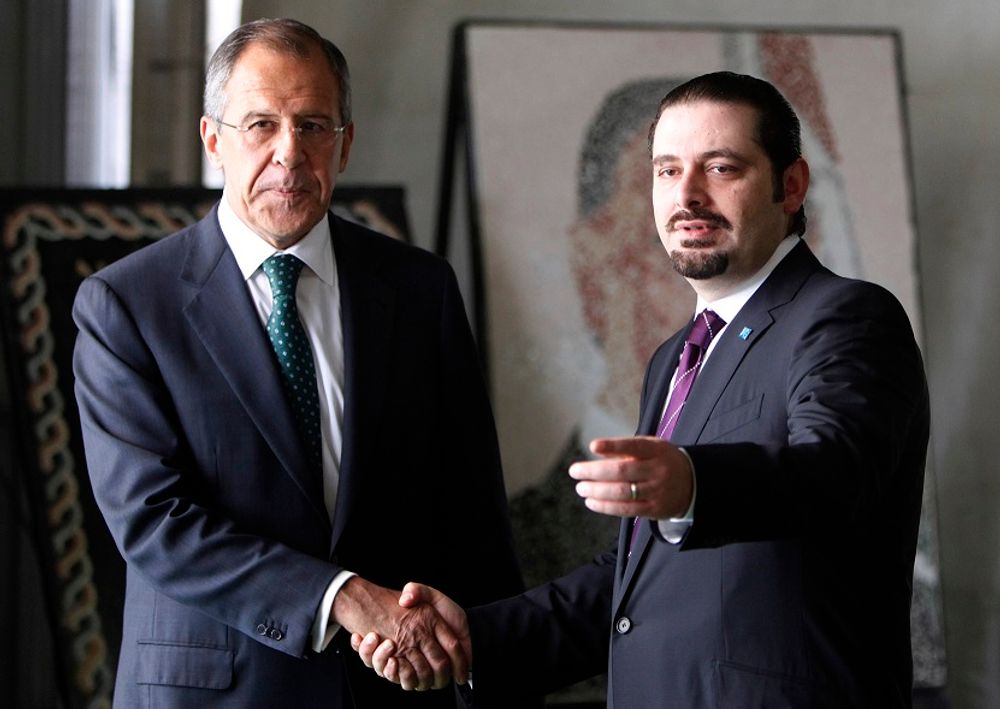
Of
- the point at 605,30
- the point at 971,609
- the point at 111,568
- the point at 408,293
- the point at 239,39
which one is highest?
the point at 605,30

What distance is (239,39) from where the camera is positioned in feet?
7.39

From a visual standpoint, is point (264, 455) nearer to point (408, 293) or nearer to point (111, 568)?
point (408, 293)

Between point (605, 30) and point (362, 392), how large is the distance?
2.14m

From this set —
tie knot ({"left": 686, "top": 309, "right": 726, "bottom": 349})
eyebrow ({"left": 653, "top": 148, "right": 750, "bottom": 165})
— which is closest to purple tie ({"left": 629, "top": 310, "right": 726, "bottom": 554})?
tie knot ({"left": 686, "top": 309, "right": 726, "bottom": 349})

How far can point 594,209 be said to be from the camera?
3.95 meters

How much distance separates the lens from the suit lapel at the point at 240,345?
211 cm

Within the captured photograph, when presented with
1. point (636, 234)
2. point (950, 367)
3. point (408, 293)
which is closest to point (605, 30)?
point (636, 234)

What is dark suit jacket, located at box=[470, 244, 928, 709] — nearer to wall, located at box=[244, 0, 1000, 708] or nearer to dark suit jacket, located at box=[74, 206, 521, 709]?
dark suit jacket, located at box=[74, 206, 521, 709]

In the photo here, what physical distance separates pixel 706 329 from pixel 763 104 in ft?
1.04

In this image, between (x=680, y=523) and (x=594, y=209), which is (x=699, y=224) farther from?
(x=594, y=209)

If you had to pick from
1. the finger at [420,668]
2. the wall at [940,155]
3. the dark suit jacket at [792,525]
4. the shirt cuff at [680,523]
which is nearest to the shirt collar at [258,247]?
Result: the finger at [420,668]

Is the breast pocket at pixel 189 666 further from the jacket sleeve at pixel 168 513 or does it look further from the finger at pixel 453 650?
the finger at pixel 453 650

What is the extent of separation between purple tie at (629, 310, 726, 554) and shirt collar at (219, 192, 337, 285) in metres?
0.62

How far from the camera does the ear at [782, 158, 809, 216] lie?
2.01 metres
